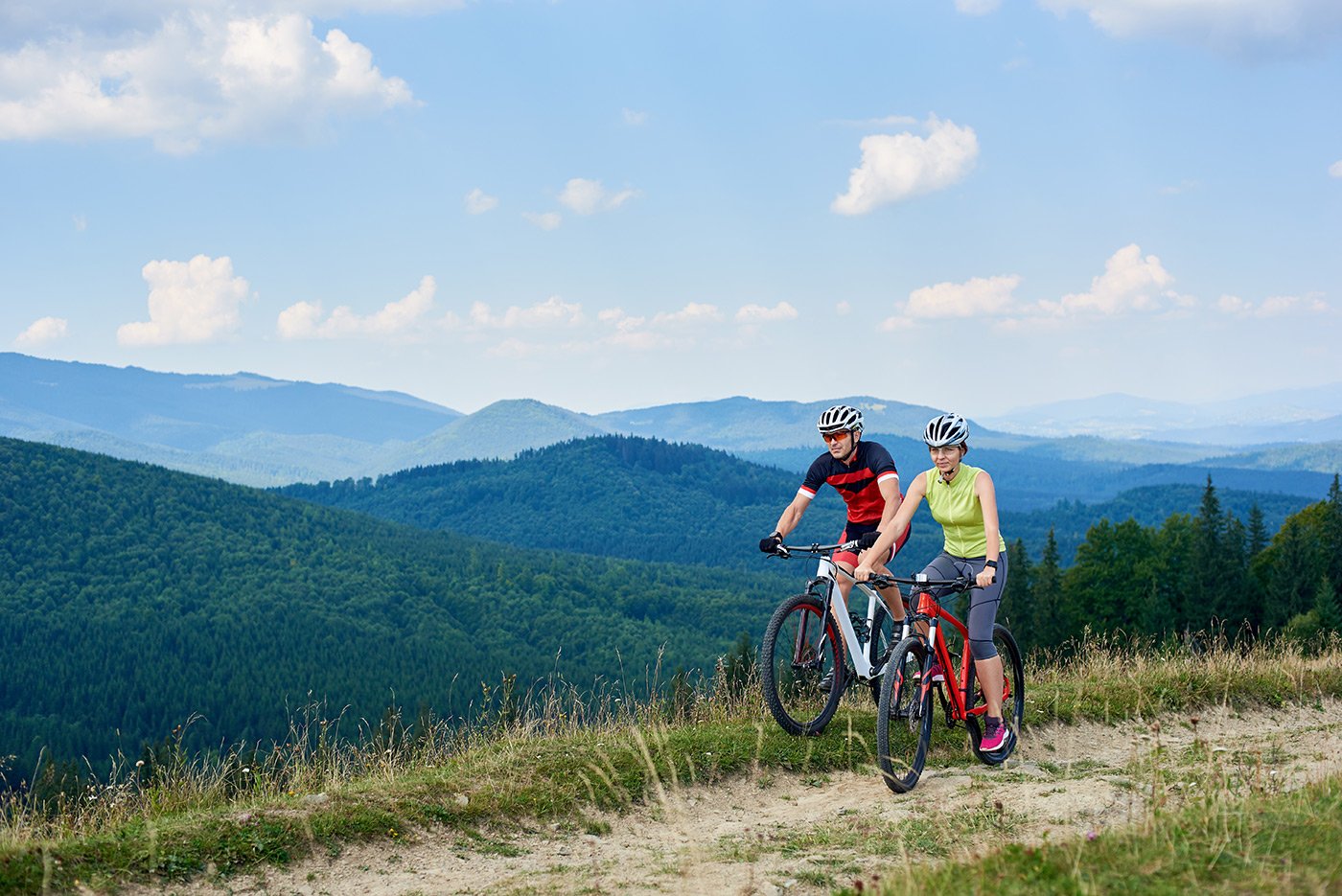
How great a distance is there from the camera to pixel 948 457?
8312 mm

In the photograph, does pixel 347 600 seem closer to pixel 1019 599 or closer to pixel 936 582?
pixel 1019 599

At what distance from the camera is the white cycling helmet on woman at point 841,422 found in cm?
912

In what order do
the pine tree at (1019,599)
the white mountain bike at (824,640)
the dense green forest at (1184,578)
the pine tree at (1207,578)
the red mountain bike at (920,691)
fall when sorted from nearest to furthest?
the red mountain bike at (920,691) < the white mountain bike at (824,640) < the dense green forest at (1184,578) < the pine tree at (1207,578) < the pine tree at (1019,599)

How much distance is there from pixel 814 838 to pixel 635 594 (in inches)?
5663

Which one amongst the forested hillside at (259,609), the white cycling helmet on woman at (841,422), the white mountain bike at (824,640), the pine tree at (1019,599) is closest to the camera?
the white mountain bike at (824,640)

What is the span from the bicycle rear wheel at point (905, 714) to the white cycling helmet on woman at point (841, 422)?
6.60ft

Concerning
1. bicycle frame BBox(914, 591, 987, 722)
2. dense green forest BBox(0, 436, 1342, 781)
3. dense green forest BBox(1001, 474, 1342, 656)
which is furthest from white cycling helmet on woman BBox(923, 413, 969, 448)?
dense green forest BBox(1001, 474, 1342, 656)

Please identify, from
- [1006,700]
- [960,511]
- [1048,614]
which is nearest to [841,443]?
[960,511]

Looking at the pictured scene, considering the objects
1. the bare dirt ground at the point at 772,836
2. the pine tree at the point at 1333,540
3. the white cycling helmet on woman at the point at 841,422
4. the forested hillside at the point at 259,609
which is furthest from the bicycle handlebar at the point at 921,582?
the forested hillside at the point at 259,609

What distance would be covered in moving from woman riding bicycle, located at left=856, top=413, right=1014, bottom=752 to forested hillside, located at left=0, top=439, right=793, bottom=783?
79.1 meters

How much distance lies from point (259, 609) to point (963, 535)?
135m

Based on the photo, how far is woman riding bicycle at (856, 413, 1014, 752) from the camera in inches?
324

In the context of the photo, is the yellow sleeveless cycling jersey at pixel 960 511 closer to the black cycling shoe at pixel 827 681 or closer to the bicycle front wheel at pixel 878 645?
the bicycle front wheel at pixel 878 645

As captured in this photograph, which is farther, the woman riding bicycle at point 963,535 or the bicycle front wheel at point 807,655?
the bicycle front wheel at point 807,655
